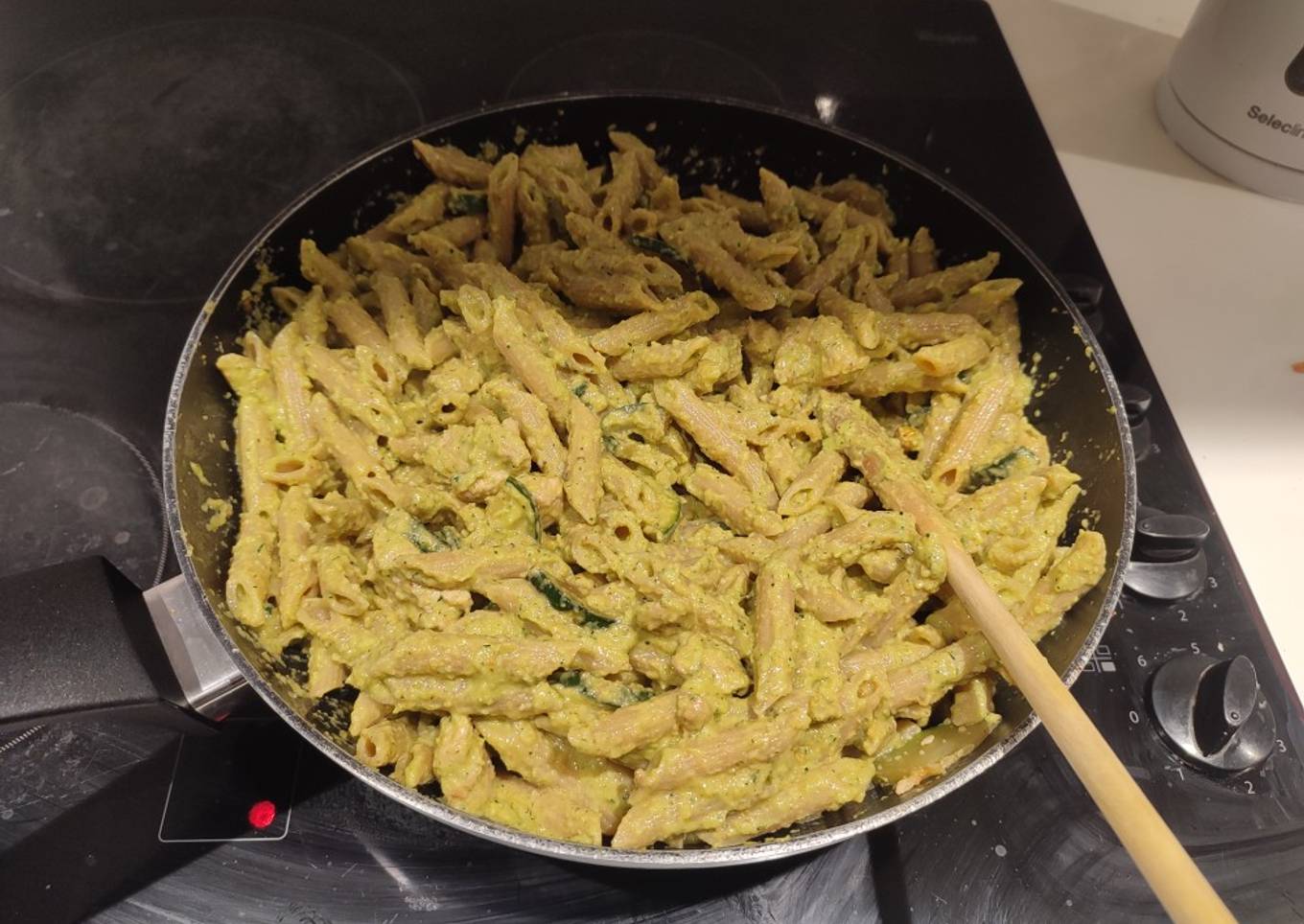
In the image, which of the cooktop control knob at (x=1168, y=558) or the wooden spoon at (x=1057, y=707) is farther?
the cooktop control knob at (x=1168, y=558)

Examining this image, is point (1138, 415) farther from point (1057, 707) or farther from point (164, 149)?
point (164, 149)

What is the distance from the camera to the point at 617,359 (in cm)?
179

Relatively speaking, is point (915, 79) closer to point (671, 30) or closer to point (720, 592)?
point (671, 30)

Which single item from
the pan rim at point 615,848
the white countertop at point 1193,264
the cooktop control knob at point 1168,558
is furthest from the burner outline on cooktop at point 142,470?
the white countertop at point 1193,264

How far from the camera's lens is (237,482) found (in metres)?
1.74

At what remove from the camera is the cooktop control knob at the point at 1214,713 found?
1.61 meters

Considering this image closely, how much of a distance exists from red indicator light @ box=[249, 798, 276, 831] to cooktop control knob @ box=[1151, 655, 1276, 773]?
1.61 meters

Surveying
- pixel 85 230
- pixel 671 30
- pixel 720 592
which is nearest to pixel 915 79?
pixel 671 30

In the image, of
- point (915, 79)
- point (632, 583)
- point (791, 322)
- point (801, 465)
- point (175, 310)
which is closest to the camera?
point (632, 583)

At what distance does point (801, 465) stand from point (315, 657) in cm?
93

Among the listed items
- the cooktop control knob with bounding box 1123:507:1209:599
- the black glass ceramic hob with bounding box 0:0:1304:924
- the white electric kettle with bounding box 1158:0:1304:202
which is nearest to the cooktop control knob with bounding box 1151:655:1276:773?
the black glass ceramic hob with bounding box 0:0:1304:924

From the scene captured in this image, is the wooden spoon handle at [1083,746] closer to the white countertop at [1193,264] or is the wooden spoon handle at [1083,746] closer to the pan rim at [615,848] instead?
the pan rim at [615,848]

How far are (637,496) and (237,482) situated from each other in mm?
776

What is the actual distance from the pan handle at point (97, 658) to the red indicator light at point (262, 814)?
26 centimetres
